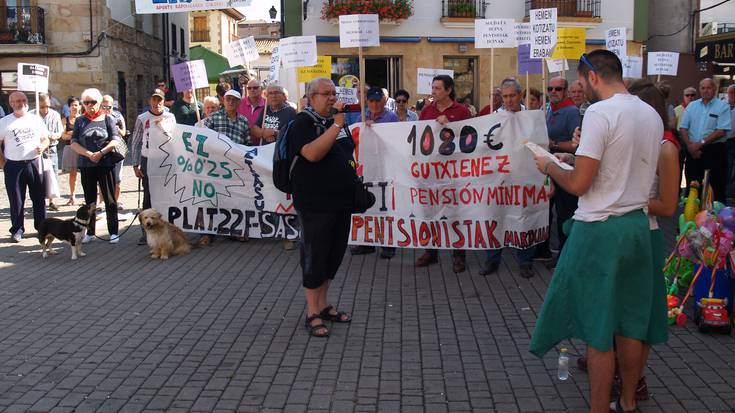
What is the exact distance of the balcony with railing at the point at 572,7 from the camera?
91.3 feet

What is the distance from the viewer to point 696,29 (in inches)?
1166

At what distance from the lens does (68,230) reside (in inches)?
358

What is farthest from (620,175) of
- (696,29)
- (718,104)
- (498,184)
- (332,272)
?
(696,29)

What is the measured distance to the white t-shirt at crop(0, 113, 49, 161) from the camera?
33.0 feet

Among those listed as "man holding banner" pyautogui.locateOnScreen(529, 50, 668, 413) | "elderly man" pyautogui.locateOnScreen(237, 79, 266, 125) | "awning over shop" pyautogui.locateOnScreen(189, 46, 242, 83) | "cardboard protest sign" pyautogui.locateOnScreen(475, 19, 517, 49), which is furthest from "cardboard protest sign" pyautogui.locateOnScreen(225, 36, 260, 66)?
"awning over shop" pyautogui.locateOnScreen(189, 46, 242, 83)

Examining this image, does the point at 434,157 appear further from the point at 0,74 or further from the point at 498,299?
the point at 0,74

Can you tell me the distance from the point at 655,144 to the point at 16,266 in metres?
7.34

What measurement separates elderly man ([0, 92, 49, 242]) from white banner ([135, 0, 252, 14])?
2278 mm

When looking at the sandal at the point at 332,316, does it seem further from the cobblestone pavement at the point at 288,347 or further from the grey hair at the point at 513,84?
the grey hair at the point at 513,84

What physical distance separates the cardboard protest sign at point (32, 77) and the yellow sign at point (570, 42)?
7699 millimetres

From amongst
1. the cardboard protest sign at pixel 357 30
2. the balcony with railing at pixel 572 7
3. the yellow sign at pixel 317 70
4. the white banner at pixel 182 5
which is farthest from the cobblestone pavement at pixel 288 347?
the balcony with railing at pixel 572 7

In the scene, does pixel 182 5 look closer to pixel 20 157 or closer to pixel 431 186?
pixel 20 157

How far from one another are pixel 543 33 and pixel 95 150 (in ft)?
19.5

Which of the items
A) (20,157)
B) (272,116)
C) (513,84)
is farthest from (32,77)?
(513,84)
